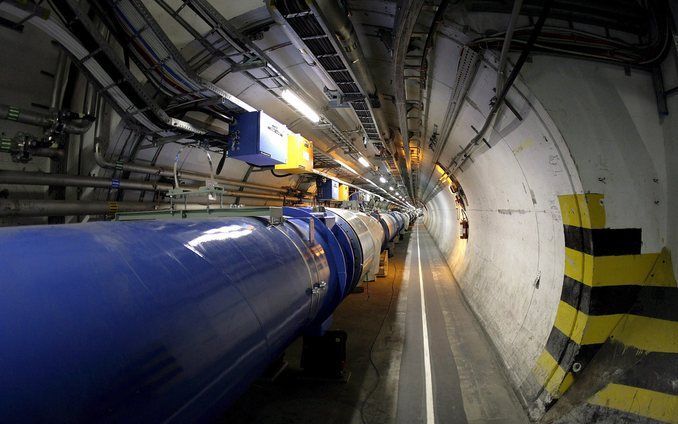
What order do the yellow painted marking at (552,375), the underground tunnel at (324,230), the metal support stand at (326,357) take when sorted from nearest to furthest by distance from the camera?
the underground tunnel at (324,230)
the yellow painted marking at (552,375)
the metal support stand at (326,357)

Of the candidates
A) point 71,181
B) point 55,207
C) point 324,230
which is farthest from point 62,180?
point 324,230

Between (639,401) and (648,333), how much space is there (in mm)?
501

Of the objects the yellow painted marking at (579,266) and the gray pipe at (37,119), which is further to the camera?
the gray pipe at (37,119)

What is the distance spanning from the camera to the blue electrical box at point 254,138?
15.5 ft

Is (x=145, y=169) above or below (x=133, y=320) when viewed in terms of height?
above

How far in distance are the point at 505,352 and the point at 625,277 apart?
1711mm

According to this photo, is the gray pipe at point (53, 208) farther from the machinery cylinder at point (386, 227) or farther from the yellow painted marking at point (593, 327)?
the machinery cylinder at point (386, 227)

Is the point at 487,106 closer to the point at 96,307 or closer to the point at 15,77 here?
the point at 96,307

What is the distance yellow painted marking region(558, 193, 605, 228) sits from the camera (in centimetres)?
235

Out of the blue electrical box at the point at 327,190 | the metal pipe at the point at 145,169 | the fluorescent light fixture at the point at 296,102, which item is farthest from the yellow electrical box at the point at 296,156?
the blue electrical box at the point at 327,190

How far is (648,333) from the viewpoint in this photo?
217 centimetres

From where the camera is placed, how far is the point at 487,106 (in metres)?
3.42

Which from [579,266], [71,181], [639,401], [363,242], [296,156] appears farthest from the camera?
[296,156]

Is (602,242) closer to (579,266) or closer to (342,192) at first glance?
(579,266)
